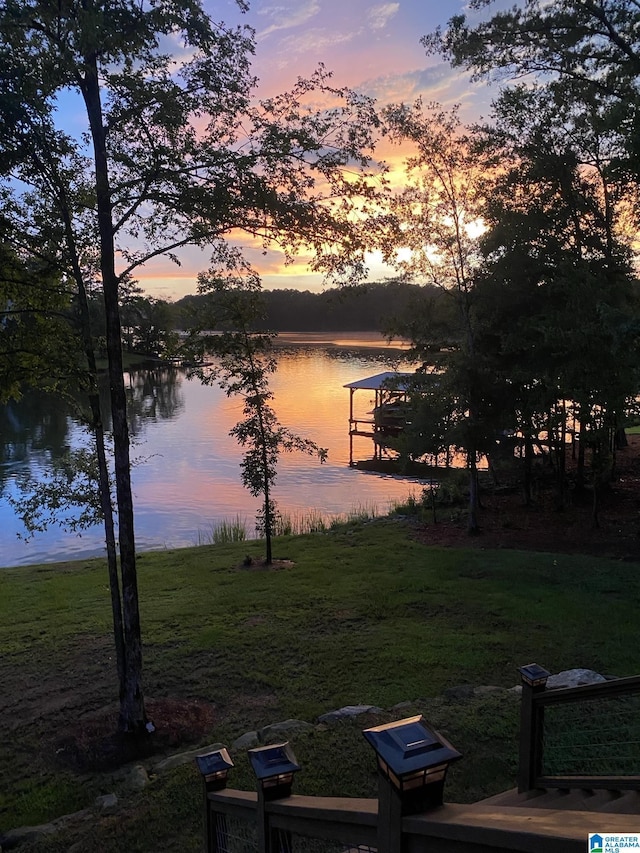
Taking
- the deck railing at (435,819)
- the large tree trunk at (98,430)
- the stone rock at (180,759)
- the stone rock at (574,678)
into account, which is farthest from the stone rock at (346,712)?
the large tree trunk at (98,430)

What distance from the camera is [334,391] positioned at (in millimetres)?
45469

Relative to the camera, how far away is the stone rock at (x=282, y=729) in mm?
5031

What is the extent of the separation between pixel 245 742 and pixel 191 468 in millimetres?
19068

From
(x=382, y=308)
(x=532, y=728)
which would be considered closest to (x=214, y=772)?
(x=532, y=728)

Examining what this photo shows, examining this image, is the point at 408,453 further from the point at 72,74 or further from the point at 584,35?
the point at 72,74

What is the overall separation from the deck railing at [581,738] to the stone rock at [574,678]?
284 mm

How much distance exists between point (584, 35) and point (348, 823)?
1333cm

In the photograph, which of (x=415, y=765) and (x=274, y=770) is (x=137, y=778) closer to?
(x=274, y=770)

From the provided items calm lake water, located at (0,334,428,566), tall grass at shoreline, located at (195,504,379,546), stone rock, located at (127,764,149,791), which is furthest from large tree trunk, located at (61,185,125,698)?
tall grass at shoreline, located at (195,504,379,546)

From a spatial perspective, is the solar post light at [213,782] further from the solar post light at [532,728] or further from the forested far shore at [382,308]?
the forested far shore at [382,308]

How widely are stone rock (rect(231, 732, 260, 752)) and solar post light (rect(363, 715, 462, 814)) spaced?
397 cm

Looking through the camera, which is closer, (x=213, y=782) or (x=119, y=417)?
(x=213, y=782)

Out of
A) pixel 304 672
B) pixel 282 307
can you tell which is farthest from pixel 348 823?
pixel 282 307

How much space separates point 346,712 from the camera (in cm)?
532
